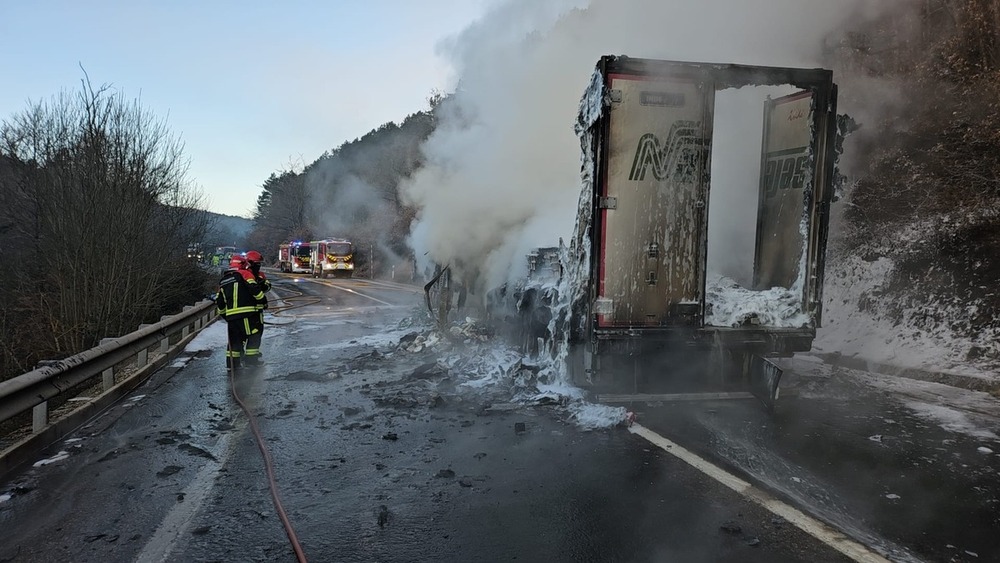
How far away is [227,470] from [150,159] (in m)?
10.4

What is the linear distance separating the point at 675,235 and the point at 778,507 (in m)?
2.39

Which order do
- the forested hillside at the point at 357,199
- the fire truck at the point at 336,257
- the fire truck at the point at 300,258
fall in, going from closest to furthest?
1. the forested hillside at the point at 357,199
2. the fire truck at the point at 336,257
3. the fire truck at the point at 300,258

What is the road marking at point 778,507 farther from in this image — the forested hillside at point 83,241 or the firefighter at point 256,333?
the forested hillside at point 83,241

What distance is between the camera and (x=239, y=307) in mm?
7012

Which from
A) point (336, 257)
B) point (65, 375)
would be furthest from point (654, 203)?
point (336, 257)

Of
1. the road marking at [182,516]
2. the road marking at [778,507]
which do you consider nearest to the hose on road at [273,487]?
the road marking at [182,516]

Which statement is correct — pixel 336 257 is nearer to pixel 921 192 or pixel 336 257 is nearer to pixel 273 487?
pixel 921 192

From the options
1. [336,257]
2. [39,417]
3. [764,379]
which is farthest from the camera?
[336,257]

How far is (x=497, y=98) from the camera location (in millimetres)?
9758

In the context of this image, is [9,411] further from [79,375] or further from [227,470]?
[227,470]

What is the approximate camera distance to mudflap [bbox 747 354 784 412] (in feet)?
16.0

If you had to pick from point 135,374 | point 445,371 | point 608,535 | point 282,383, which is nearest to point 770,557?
point 608,535

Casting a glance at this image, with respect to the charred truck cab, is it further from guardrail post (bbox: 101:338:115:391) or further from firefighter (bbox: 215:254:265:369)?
guardrail post (bbox: 101:338:115:391)

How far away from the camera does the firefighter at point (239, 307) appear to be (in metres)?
7.01
